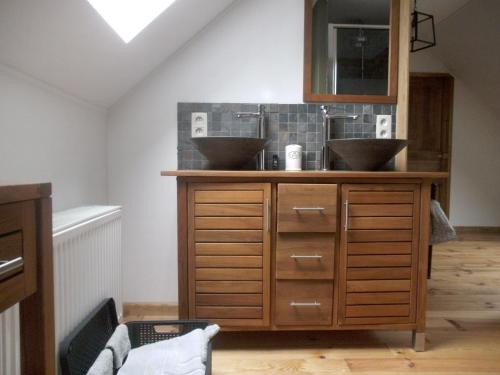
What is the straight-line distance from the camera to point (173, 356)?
129 centimetres

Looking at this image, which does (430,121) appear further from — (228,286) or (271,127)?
(228,286)

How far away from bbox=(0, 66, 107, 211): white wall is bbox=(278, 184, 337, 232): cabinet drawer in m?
0.96

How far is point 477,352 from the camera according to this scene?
1609 mm

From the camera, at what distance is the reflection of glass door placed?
76.8 inches

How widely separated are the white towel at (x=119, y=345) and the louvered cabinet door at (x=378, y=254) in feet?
3.10

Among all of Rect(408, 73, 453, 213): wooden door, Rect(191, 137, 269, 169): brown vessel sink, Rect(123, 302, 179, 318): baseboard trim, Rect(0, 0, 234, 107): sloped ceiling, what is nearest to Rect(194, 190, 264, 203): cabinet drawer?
Rect(191, 137, 269, 169): brown vessel sink

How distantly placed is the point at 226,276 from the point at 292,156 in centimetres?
76

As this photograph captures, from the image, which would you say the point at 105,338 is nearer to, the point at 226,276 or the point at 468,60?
the point at 226,276

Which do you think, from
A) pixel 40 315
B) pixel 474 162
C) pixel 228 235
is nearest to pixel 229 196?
pixel 228 235

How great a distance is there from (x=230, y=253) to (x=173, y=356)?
0.47 metres

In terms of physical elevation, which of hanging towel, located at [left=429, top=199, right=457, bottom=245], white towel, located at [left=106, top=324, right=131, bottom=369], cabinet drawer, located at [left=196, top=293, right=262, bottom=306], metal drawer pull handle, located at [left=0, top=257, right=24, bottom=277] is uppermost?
metal drawer pull handle, located at [left=0, top=257, right=24, bottom=277]

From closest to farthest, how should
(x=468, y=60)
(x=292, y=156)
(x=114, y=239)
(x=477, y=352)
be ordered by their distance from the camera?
(x=114, y=239) < (x=477, y=352) < (x=292, y=156) < (x=468, y=60)

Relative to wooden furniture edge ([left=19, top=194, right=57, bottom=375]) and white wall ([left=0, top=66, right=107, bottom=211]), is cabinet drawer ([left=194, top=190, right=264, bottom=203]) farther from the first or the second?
wooden furniture edge ([left=19, top=194, right=57, bottom=375])

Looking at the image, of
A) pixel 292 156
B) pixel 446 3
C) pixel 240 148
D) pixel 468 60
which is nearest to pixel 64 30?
pixel 240 148
